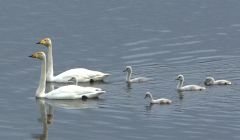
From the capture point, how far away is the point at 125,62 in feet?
153

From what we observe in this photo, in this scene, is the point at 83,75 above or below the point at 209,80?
above

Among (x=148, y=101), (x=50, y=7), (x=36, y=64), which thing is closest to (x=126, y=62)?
(x=36, y=64)

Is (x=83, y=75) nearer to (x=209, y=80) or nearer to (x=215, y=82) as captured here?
(x=209, y=80)

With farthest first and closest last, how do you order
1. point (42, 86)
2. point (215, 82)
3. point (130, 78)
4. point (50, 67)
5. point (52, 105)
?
point (50, 67)
point (130, 78)
point (215, 82)
point (42, 86)
point (52, 105)

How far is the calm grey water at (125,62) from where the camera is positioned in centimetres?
3625

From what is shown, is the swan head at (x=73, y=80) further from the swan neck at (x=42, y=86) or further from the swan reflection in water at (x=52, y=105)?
the swan reflection in water at (x=52, y=105)

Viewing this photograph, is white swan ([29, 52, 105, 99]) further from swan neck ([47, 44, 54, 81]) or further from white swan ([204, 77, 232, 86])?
white swan ([204, 77, 232, 86])

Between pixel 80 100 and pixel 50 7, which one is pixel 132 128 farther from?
pixel 50 7

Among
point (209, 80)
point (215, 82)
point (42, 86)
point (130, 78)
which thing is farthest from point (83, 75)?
point (215, 82)

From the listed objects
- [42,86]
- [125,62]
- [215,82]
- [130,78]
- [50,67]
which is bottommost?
[42,86]

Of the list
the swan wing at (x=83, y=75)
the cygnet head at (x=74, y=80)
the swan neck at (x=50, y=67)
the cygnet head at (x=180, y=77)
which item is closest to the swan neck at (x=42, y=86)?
the cygnet head at (x=74, y=80)

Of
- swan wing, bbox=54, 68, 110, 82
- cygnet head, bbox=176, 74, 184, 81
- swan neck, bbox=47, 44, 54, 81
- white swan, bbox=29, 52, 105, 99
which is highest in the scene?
swan neck, bbox=47, 44, 54, 81

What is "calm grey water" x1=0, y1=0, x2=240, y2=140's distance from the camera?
3625 centimetres

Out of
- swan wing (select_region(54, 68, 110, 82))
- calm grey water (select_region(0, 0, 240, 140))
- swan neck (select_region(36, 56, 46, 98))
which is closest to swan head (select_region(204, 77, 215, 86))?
calm grey water (select_region(0, 0, 240, 140))
